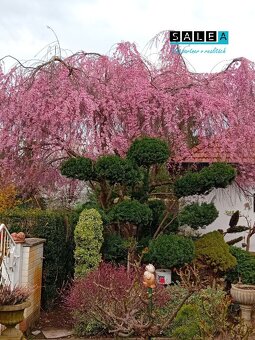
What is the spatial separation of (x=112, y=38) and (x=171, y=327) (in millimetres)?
5873

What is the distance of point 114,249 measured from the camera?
7305 mm

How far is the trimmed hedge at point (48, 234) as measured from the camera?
263 inches

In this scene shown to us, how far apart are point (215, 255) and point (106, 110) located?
3.20 metres

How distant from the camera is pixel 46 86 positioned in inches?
301

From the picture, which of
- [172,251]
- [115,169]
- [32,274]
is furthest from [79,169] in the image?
[172,251]

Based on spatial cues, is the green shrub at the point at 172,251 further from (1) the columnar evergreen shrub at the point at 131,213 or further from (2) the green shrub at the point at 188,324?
(2) the green shrub at the point at 188,324

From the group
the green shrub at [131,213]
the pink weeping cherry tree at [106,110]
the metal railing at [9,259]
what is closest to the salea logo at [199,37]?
the pink weeping cherry tree at [106,110]

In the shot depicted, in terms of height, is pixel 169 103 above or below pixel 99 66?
below

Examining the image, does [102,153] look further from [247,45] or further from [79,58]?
[247,45]

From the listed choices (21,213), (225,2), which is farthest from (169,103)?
(21,213)

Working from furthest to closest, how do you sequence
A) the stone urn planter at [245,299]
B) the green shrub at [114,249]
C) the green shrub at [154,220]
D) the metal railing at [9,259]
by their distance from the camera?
the green shrub at [154,220]
the green shrub at [114,249]
the stone urn planter at [245,299]
the metal railing at [9,259]

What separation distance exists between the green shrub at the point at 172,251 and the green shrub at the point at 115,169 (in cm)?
114

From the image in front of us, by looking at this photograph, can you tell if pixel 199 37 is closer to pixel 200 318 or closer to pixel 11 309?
pixel 200 318

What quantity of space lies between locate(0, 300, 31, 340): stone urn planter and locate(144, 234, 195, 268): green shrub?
8.99 feet
